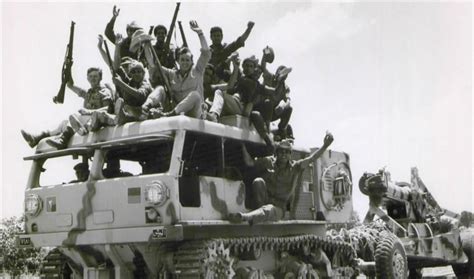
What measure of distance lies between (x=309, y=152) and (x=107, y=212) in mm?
4580

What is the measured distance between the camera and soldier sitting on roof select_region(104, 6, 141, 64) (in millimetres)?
12984

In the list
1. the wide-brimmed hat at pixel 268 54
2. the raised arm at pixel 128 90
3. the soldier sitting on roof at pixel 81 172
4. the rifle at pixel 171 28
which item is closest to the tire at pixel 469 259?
the wide-brimmed hat at pixel 268 54

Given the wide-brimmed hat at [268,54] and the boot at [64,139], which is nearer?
the boot at [64,139]

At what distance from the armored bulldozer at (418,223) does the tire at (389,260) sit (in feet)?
0.76

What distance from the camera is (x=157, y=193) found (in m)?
9.73

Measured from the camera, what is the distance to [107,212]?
33.8 feet

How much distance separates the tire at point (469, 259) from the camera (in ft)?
62.1

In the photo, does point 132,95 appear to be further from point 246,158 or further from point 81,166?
point 246,158

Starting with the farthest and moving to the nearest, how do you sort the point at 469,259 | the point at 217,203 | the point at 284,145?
1. the point at 469,259
2. the point at 284,145
3. the point at 217,203

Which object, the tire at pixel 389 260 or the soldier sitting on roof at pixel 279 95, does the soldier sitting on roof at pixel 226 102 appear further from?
the tire at pixel 389 260

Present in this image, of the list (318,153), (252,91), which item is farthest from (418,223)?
(252,91)

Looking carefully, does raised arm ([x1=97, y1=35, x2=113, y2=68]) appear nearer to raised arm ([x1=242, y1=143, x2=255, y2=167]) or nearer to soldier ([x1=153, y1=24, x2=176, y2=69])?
soldier ([x1=153, y1=24, x2=176, y2=69])

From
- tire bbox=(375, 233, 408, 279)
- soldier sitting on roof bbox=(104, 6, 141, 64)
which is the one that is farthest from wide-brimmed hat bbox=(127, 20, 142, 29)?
tire bbox=(375, 233, 408, 279)

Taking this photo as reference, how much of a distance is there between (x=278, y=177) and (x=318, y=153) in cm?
112
